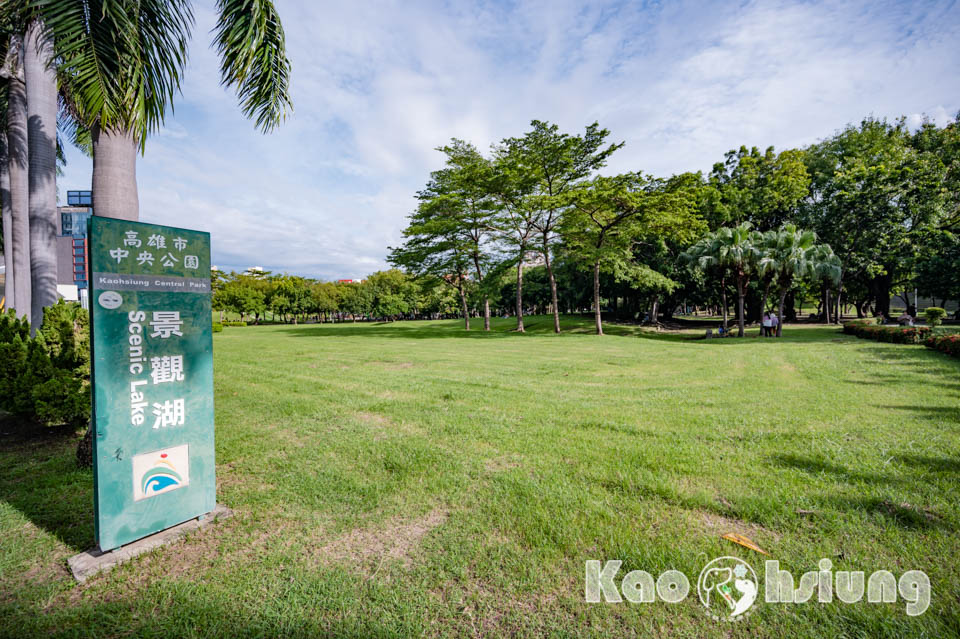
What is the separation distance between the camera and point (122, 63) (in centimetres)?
403

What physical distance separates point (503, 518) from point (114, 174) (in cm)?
509

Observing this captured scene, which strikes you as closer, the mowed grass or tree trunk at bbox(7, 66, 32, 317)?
the mowed grass

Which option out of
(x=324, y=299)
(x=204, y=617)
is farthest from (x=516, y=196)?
(x=324, y=299)

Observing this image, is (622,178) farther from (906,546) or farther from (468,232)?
(906,546)

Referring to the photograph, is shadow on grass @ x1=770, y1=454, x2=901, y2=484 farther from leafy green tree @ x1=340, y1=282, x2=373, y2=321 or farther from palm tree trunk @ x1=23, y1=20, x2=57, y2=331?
leafy green tree @ x1=340, y1=282, x2=373, y2=321

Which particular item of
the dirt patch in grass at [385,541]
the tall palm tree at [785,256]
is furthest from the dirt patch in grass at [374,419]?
the tall palm tree at [785,256]

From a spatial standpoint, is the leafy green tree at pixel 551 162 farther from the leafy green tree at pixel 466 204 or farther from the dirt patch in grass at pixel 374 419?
the dirt patch in grass at pixel 374 419

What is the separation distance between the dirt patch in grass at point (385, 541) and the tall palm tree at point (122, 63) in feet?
13.0

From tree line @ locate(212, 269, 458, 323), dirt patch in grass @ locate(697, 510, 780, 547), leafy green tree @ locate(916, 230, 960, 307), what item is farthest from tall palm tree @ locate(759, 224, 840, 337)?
tree line @ locate(212, 269, 458, 323)

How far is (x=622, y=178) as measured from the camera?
20094mm

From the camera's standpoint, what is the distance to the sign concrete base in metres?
2.58

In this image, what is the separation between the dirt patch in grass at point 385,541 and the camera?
2.70m

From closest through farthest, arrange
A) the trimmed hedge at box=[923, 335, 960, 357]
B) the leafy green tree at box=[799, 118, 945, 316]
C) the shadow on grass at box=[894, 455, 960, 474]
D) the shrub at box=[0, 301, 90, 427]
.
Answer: the shadow on grass at box=[894, 455, 960, 474]
the shrub at box=[0, 301, 90, 427]
the trimmed hedge at box=[923, 335, 960, 357]
the leafy green tree at box=[799, 118, 945, 316]

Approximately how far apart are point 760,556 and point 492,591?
1753 millimetres
